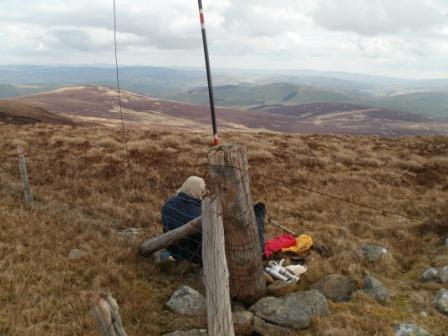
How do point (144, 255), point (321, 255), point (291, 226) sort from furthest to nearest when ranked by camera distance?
point (291, 226), point (321, 255), point (144, 255)

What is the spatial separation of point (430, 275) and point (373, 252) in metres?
1.21

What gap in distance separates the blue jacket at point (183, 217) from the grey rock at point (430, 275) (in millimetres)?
4208

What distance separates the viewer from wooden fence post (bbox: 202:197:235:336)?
4934mm

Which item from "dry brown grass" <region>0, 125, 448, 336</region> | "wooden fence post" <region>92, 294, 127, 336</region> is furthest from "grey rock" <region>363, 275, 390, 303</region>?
"wooden fence post" <region>92, 294, 127, 336</region>

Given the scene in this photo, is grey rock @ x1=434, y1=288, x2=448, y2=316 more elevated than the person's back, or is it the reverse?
the person's back

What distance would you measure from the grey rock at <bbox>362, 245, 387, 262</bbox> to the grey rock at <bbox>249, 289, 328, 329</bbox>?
2650mm

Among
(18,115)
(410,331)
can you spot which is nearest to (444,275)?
(410,331)

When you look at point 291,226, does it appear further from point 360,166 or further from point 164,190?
point 360,166

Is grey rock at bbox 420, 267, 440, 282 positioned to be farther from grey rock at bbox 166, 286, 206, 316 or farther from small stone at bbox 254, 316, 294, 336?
grey rock at bbox 166, 286, 206, 316

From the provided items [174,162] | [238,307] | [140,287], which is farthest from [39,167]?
[238,307]

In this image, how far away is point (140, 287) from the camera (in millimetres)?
6738

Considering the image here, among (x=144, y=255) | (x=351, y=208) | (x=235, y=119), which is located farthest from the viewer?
(x=235, y=119)

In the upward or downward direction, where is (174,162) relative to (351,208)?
upward

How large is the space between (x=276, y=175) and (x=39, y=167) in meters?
8.97
